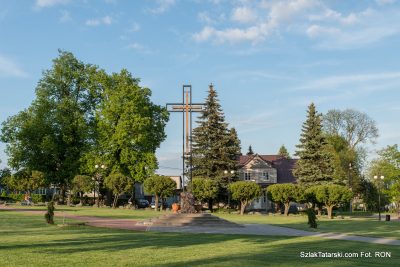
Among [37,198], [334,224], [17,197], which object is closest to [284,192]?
[334,224]

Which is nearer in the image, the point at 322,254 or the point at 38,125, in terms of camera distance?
the point at 322,254

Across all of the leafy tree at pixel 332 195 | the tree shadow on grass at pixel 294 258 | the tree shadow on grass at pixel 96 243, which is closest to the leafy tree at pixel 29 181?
the leafy tree at pixel 332 195

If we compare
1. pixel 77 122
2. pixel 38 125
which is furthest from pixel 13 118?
pixel 77 122

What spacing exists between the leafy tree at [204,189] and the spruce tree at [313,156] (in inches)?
468

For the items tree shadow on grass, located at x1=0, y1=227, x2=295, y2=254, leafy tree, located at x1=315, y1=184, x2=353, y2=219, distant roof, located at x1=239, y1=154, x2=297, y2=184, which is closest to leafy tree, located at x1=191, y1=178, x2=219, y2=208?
leafy tree, located at x1=315, y1=184, x2=353, y2=219

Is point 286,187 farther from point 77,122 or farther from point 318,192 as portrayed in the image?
point 77,122

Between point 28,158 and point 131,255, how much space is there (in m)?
46.3

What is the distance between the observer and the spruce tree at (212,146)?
190 ft

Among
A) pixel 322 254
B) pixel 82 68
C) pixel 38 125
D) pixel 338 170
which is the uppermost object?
pixel 82 68

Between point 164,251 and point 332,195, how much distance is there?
3458 cm

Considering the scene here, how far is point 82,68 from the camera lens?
60.1m

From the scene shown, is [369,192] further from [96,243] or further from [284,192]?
[96,243]

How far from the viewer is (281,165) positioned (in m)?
79.5

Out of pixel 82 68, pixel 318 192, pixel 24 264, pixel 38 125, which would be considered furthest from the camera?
pixel 82 68
